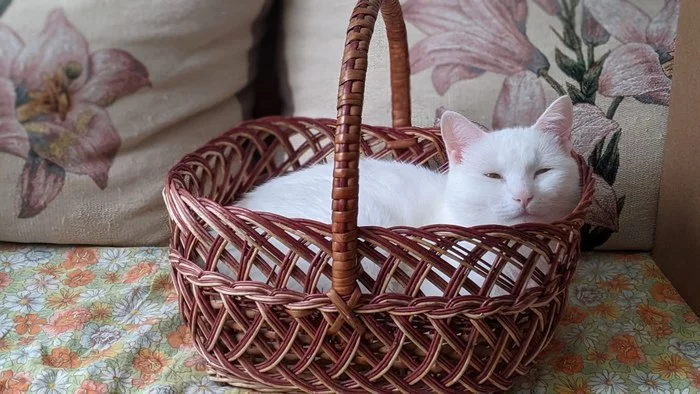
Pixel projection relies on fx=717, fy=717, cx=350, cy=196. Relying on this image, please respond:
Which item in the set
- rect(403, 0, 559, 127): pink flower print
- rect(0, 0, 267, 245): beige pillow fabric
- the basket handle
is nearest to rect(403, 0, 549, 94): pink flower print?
rect(403, 0, 559, 127): pink flower print

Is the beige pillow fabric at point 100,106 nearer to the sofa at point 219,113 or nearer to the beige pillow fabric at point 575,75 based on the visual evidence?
the sofa at point 219,113

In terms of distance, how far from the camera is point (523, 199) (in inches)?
29.9

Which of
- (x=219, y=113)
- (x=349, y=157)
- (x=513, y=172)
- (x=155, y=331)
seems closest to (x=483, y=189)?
(x=513, y=172)

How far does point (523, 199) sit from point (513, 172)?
4cm

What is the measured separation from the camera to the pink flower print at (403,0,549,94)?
108 centimetres

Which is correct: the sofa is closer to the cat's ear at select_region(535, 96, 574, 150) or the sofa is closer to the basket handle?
the cat's ear at select_region(535, 96, 574, 150)

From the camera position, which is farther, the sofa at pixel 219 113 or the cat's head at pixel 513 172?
the sofa at pixel 219 113

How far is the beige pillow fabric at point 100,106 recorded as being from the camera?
1.06 m

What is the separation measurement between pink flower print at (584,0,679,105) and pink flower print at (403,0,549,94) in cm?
10

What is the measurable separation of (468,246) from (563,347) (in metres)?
0.21

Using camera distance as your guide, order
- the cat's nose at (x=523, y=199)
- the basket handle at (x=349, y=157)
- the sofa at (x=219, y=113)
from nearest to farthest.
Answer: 1. the basket handle at (x=349, y=157)
2. the cat's nose at (x=523, y=199)
3. the sofa at (x=219, y=113)

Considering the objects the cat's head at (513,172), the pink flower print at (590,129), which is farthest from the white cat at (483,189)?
the pink flower print at (590,129)

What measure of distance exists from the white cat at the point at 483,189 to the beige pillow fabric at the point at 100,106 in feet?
1.07

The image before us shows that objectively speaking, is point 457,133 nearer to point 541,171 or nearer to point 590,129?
point 541,171
